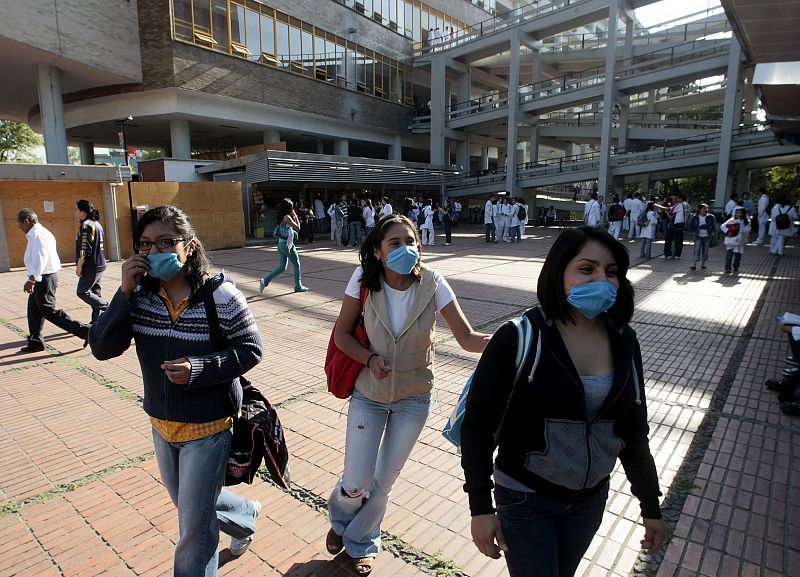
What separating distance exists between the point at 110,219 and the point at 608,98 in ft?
79.5

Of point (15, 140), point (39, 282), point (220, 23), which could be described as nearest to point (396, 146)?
point (220, 23)

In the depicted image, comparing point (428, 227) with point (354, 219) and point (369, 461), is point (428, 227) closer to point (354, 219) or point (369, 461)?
point (354, 219)

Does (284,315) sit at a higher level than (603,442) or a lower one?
lower

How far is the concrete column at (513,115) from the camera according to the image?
29625 millimetres

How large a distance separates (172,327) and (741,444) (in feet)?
13.2

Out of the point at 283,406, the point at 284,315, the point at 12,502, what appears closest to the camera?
the point at 12,502

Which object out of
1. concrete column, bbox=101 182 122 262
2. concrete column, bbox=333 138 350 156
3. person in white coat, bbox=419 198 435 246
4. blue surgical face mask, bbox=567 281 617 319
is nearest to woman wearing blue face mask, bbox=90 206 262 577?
blue surgical face mask, bbox=567 281 617 319

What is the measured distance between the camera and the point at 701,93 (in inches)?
1298

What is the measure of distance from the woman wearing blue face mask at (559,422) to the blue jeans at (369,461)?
760 millimetres

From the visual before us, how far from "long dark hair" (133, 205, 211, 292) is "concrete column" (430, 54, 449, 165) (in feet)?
106

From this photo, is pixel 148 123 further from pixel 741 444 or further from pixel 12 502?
pixel 741 444

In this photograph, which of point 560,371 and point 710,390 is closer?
point 560,371

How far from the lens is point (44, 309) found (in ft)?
→ 19.6

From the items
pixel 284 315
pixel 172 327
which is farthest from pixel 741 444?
pixel 284 315
